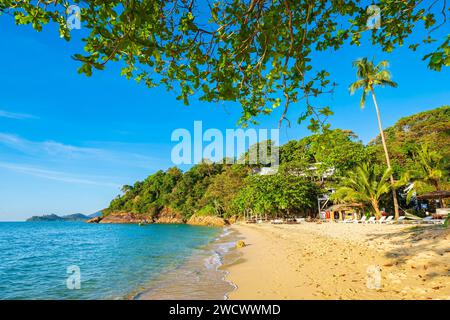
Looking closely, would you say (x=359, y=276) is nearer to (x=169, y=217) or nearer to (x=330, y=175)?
(x=330, y=175)

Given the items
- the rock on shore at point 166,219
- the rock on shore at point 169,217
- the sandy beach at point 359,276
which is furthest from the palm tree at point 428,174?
the rock on shore at point 169,217

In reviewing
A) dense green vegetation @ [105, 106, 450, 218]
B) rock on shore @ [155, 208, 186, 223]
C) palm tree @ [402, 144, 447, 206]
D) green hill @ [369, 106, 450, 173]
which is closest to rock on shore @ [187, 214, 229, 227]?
dense green vegetation @ [105, 106, 450, 218]

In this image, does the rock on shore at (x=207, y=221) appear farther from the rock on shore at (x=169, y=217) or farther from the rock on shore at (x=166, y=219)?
the rock on shore at (x=169, y=217)

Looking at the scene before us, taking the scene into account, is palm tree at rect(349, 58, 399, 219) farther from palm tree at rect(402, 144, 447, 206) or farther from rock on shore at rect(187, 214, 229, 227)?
rock on shore at rect(187, 214, 229, 227)

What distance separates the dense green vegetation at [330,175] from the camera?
24.0 metres

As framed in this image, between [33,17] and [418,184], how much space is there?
28.9 m

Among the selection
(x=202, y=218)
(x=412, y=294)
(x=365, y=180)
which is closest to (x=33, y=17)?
(x=412, y=294)

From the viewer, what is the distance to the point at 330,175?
36.3 m

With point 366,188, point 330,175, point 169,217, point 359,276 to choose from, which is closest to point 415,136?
point 330,175

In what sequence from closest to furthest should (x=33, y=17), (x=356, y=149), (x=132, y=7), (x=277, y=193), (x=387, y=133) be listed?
(x=132, y=7) → (x=33, y=17) → (x=356, y=149) → (x=277, y=193) → (x=387, y=133)

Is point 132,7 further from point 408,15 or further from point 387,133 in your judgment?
point 387,133

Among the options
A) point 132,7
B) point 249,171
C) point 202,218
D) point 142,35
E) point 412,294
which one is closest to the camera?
point 132,7

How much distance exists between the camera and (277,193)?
120 ft

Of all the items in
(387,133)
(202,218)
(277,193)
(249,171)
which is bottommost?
(202,218)
